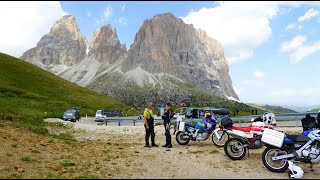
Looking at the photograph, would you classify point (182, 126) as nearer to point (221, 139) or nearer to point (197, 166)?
point (221, 139)

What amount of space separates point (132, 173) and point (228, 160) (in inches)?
A: 183

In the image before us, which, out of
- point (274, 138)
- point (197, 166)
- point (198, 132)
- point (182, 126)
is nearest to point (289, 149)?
point (274, 138)

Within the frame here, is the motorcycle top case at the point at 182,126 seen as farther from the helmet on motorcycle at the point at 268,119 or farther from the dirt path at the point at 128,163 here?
the helmet on motorcycle at the point at 268,119

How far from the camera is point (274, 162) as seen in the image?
1201 centimetres

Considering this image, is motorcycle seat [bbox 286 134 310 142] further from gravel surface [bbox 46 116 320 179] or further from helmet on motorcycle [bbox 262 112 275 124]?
helmet on motorcycle [bbox 262 112 275 124]

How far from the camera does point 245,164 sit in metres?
12.9

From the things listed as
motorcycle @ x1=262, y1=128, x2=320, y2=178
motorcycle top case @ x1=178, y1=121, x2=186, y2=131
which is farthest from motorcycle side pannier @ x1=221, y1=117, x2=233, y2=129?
motorcycle top case @ x1=178, y1=121, x2=186, y2=131

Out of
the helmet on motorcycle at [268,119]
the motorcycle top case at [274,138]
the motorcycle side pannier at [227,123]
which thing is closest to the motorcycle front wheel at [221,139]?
the motorcycle side pannier at [227,123]

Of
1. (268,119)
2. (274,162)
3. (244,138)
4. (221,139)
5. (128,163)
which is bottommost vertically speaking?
(128,163)

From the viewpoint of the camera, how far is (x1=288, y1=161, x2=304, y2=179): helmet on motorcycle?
10852 millimetres

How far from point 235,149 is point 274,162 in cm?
227

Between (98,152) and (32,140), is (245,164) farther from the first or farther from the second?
(32,140)

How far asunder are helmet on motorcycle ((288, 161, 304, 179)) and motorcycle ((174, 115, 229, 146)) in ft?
22.0

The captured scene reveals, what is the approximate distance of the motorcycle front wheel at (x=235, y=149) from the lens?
13921mm
